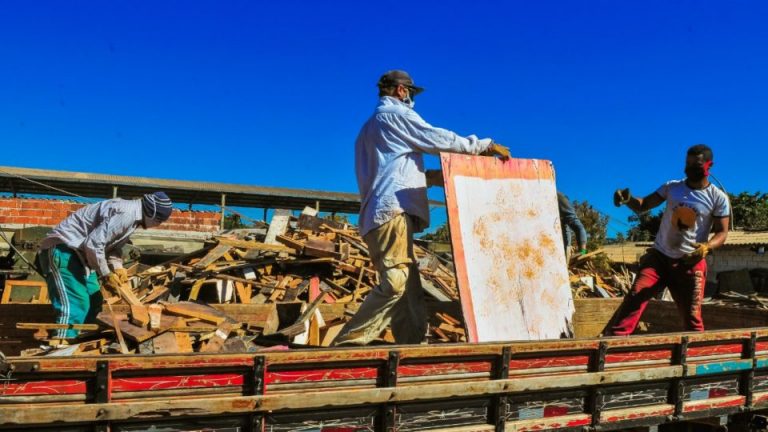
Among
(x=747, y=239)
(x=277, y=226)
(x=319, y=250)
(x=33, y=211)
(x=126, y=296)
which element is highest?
(x=747, y=239)

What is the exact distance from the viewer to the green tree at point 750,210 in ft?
110

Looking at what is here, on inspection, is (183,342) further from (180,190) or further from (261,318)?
(180,190)

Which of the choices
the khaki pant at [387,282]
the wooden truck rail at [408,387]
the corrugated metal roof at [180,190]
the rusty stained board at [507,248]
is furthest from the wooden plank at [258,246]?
the corrugated metal roof at [180,190]

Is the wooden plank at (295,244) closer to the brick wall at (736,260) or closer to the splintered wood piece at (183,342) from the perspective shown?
the splintered wood piece at (183,342)

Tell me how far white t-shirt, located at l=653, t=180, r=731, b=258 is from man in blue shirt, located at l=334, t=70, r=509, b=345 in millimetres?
1704

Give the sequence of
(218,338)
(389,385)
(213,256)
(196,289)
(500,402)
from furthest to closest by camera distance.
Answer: (213,256)
(196,289)
(218,338)
(500,402)
(389,385)

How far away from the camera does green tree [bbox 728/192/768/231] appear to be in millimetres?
33463

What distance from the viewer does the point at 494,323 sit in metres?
3.79

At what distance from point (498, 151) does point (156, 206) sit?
2.66 metres

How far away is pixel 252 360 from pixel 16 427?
87cm

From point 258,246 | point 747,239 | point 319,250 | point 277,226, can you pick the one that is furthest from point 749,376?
point 747,239

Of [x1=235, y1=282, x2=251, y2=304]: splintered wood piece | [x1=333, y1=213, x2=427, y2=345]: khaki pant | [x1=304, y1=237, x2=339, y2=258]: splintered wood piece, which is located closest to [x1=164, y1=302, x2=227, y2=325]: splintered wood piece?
[x1=333, y1=213, x2=427, y2=345]: khaki pant

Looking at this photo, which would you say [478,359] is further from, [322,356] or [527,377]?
[322,356]

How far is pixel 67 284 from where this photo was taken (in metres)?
4.61
